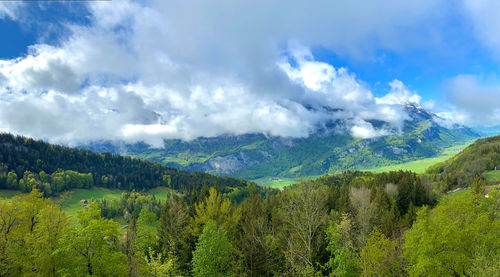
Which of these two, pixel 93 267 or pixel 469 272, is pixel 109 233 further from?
pixel 469 272

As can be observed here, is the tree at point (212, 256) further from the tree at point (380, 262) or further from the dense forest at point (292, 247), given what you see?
the tree at point (380, 262)

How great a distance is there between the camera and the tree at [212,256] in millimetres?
41938

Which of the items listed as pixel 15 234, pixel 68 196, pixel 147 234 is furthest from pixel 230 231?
pixel 68 196

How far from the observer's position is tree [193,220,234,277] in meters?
41.9

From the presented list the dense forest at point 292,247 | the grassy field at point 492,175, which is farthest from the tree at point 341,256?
the grassy field at point 492,175

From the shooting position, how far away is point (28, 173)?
19550cm

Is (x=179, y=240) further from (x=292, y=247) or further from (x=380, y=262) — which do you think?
(x=380, y=262)

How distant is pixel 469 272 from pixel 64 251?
A: 5349 centimetres

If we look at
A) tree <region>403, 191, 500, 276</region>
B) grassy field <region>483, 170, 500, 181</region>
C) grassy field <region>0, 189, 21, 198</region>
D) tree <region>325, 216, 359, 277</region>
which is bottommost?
grassy field <region>0, 189, 21, 198</region>

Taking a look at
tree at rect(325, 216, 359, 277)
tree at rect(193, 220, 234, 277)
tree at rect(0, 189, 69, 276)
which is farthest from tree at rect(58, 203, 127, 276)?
tree at rect(325, 216, 359, 277)

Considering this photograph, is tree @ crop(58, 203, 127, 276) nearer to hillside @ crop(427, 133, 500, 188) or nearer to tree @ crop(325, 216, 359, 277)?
tree @ crop(325, 216, 359, 277)

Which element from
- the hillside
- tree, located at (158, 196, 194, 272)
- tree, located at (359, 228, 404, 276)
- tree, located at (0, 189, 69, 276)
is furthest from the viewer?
the hillside

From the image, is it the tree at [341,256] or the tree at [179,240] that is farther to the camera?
the tree at [179,240]

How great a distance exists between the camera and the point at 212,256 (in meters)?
42.8
